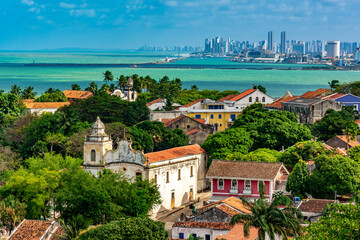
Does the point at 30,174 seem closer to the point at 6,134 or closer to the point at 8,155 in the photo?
the point at 8,155

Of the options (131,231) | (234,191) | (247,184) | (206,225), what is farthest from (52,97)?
(131,231)

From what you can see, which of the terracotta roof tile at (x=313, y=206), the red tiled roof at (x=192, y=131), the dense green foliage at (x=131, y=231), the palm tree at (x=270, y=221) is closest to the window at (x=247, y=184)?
the terracotta roof tile at (x=313, y=206)

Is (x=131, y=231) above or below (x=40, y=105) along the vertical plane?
above

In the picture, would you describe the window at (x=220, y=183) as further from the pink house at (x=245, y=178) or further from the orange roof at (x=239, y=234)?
the orange roof at (x=239, y=234)

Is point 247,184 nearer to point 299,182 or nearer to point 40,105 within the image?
point 299,182

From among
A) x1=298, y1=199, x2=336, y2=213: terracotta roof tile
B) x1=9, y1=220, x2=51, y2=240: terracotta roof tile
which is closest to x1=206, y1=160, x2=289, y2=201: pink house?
x1=298, y1=199, x2=336, y2=213: terracotta roof tile

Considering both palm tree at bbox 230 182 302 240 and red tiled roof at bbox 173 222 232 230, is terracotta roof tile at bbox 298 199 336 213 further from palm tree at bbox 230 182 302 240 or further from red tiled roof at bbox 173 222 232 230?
palm tree at bbox 230 182 302 240

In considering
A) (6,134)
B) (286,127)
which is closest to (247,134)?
(286,127)
